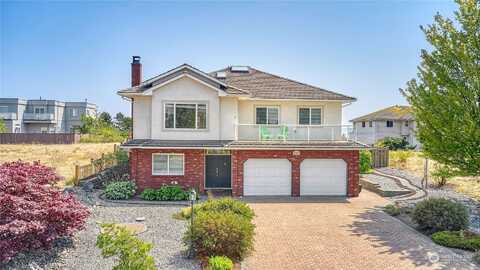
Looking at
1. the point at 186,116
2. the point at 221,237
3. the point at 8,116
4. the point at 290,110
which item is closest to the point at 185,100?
the point at 186,116

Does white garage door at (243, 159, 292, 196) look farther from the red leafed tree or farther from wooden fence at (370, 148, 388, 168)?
wooden fence at (370, 148, 388, 168)

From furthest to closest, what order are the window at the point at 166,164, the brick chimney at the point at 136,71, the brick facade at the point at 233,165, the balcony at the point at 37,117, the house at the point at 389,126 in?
the balcony at the point at 37,117 < the house at the point at 389,126 < the brick chimney at the point at 136,71 < the window at the point at 166,164 < the brick facade at the point at 233,165

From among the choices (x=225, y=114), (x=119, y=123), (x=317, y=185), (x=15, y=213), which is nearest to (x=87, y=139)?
(x=119, y=123)

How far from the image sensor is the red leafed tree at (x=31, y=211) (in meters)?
9.05

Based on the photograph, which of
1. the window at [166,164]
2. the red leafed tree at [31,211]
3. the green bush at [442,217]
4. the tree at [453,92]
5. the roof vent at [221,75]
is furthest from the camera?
the roof vent at [221,75]

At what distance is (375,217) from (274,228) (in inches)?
193

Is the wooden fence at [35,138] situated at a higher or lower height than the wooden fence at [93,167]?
higher

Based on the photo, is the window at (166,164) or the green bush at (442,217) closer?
the green bush at (442,217)

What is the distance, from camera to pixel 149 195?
18.1 metres

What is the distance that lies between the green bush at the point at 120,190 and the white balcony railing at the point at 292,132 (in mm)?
6653

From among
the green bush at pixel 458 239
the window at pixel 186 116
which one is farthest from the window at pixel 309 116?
the green bush at pixel 458 239

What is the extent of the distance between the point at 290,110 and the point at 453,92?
30.1 ft

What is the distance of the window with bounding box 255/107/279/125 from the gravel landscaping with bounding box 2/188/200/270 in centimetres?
885

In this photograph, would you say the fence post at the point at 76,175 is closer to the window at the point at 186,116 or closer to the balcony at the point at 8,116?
the window at the point at 186,116
